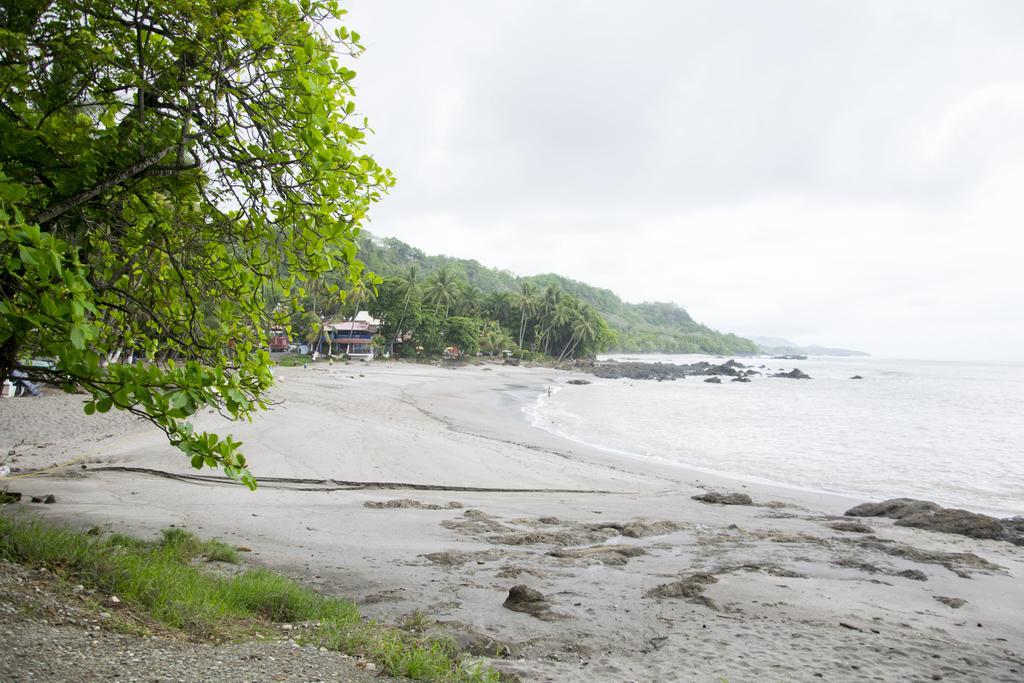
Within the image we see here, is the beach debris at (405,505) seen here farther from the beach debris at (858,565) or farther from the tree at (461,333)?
the tree at (461,333)

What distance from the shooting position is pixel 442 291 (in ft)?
257

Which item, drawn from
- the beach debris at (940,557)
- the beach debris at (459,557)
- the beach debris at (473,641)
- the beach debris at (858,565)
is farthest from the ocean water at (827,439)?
the beach debris at (473,641)

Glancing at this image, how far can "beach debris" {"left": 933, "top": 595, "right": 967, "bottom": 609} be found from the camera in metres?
6.78

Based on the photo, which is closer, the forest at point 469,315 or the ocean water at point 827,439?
the ocean water at point 827,439

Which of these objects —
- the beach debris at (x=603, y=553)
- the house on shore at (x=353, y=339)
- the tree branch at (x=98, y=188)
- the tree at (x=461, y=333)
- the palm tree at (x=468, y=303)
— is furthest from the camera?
the palm tree at (x=468, y=303)

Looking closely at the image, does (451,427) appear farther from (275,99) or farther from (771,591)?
(275,99)

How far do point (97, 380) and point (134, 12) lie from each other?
8.62 feet

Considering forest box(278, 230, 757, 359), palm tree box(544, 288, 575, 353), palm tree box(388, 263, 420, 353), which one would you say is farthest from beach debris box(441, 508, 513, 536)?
palm tree box(544, 288, 575, 353)

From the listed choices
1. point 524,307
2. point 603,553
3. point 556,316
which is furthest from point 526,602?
point 524,307

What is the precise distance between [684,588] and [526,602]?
1.95 m

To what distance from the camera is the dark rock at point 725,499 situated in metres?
12.3

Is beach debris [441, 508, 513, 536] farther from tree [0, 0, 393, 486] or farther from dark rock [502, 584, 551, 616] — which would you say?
tree [0, 0, 393, 486]

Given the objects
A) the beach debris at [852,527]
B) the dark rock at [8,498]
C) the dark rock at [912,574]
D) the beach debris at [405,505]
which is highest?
the dark rock at [8,498]

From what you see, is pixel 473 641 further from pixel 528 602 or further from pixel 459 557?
pixel 459 557
